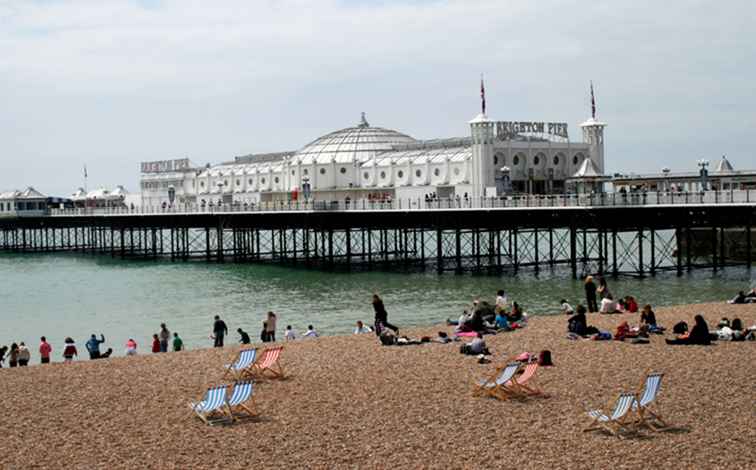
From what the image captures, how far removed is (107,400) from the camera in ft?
53.8

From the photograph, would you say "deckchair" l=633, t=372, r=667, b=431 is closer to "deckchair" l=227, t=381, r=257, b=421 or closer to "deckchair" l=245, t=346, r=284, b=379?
"deckchair" l=227, t=381, r=257, b=421

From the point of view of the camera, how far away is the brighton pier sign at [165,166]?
11669cm

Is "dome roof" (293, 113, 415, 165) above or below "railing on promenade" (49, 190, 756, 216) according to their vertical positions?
above

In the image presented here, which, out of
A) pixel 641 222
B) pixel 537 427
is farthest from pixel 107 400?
pixel 641 222

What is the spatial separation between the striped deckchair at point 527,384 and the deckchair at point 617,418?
189cm

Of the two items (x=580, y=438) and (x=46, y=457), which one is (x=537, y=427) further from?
(x=46, y=457)

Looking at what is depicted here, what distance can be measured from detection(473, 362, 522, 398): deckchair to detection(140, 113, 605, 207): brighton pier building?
112ft

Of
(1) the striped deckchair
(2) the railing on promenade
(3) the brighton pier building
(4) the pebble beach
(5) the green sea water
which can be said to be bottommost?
(5) the green sea water

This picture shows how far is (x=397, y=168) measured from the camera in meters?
80.1

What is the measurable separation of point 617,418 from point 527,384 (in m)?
2.77

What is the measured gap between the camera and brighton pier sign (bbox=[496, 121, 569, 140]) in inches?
2633

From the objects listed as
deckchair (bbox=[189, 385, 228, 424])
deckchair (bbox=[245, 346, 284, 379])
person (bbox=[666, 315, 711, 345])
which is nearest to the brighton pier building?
person (bbox=[666, 315, 711, 345])

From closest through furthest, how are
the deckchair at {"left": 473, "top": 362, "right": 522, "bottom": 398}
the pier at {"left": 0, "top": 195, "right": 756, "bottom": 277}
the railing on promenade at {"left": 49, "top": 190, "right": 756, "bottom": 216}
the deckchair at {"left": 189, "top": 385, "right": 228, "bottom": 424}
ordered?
the deckchair at {"left": 189, "top": 385, "right": 228, "bottom": 424} < the deckchair at {"left": 473, "top": 362, "right": 522, "bottom": 398} < the railing on promenade at {"left": 49, "top": 190, "right": 756, "bottom": 216} < the pier at {"left": 0, "top": 195, "right": 756, "bottom": 277}

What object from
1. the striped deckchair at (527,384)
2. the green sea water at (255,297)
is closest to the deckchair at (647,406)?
the striped deckchair at (527,384)
